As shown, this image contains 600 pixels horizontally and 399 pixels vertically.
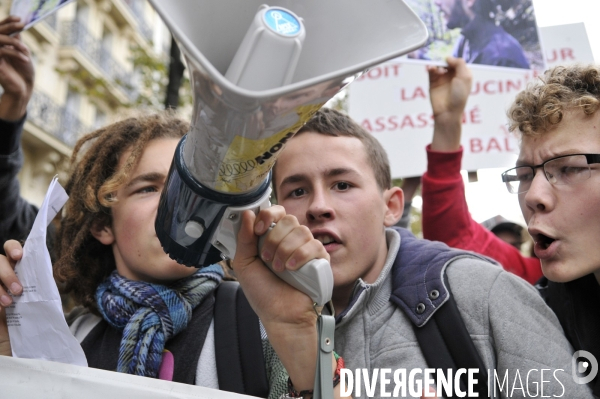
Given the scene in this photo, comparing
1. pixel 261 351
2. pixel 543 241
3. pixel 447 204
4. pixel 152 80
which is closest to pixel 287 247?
pixel 261 351

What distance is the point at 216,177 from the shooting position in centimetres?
117

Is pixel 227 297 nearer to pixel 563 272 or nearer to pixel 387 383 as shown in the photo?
pixel 387 383

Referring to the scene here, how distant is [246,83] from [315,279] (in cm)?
45

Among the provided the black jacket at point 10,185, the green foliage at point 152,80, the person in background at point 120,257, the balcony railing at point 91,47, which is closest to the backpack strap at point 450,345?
the person in background at point 120,257

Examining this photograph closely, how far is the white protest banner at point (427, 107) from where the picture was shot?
3.44 meters

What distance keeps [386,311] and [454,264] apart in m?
0.24

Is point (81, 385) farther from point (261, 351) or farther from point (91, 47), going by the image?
point (91, 47)

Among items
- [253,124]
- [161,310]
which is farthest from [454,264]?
[253,124]

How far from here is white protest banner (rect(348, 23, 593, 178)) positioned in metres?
3.44

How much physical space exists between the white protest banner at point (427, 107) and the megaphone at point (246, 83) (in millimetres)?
2167

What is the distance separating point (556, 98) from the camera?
1.85m

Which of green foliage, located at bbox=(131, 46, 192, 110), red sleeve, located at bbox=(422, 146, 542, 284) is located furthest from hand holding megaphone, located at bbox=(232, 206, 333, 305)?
green foliage, located at bbox=(131, 46, 192, 110)

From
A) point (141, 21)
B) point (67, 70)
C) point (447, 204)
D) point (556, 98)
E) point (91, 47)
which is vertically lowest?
point (447, 204)

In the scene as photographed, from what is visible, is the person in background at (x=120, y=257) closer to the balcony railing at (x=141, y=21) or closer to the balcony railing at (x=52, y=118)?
the balcony railing at (x=52, y=118)
